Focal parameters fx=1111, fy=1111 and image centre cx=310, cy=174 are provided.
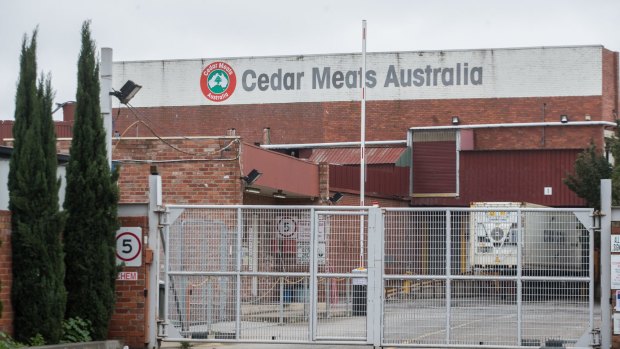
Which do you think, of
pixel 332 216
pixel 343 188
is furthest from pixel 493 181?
pixel 332 216

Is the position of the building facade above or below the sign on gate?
above

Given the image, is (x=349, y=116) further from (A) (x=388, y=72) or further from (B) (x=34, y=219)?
(B) (x=34, y=219)

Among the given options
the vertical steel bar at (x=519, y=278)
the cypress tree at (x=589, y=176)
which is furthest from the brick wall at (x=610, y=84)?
the vertical steel bar at (x=519, y=278)

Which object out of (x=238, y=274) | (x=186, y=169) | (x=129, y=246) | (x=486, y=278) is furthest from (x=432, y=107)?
(x=486, y=278)

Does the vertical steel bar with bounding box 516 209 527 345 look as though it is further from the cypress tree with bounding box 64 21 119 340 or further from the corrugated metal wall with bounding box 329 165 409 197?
the corrugated metal wall with bounding box 329 165 409 197

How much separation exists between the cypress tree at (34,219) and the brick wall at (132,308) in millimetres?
1721

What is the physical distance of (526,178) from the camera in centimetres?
4884

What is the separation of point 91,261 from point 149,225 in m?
1.16

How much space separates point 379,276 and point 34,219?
509 cm

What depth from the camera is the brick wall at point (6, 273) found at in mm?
15336

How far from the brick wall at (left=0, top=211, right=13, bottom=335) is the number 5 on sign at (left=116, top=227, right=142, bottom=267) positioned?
2.34 metres

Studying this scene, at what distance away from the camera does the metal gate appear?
16.2 m

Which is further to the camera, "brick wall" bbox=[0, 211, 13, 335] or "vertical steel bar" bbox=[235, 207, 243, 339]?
"vertical steel bar" bbox=[235, 207, 243, 339]

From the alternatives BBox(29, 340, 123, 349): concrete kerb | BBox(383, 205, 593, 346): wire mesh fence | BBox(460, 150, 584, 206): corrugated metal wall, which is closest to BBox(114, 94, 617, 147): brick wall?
BBox(460, 150, 584, 206): corrugated metal wall
